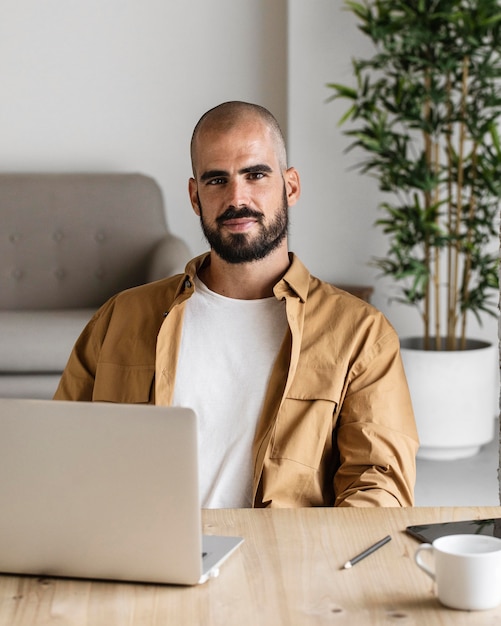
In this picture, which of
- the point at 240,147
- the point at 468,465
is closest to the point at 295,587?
the point at 240,147

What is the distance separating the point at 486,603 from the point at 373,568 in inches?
5.7

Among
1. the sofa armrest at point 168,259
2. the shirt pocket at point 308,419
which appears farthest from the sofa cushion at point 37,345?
the shirt pocket at point 308,419

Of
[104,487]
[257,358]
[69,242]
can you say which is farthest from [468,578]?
[69,242]

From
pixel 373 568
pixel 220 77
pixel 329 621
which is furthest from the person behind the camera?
pixel 220 77

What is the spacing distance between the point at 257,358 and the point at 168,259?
2020 mm

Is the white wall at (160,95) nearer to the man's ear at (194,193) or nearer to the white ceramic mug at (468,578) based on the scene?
the man's ear at (194,193)

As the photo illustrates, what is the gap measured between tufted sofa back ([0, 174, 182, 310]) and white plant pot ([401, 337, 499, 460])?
1217 millimetres

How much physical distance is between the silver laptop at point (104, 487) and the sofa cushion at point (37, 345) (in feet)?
7.69

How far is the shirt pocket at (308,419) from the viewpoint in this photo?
154 cm

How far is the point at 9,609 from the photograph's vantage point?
3.08 ft

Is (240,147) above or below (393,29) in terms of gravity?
below

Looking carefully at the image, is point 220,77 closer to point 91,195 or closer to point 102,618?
point 91,195

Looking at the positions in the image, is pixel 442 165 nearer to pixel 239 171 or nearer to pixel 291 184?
pixel 291 184

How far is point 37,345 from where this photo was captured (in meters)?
3.29
